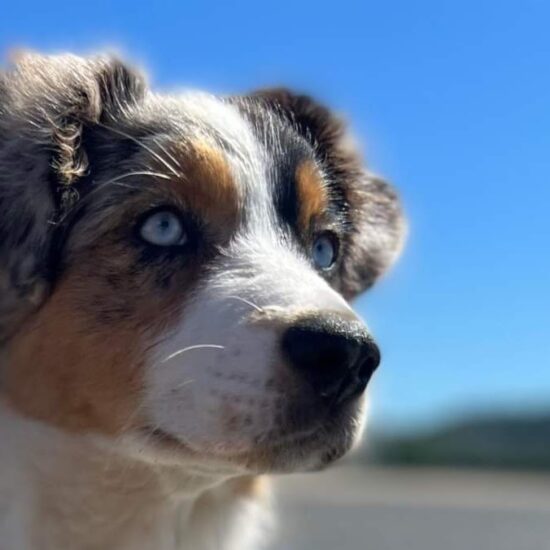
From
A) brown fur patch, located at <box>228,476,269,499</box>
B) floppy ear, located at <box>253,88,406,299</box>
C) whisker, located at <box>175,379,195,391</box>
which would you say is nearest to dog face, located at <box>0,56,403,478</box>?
whisker, located at <box>175,379,195,391</box>

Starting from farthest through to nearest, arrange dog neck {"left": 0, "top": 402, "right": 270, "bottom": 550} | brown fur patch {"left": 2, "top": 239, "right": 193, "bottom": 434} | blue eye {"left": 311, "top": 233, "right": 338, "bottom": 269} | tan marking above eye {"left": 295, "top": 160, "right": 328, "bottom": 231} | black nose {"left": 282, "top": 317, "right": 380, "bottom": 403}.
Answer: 1. blue eye {"left": 311, "top": 233, "right": 338, "bottom": 269}
2. tan marking above eye {"left": 295, "top": 160, "right": 328, "bottom": 231}
3. dog neck {"left": 0, "top": 402, "right": 270, "bottom": 550}
4. brown fur patch {"left": 2, "top": 239, "right": 193, "bottom": 434}
5. black nose {"left": 282, "top": 317, "right": 380, "bottom": 403}

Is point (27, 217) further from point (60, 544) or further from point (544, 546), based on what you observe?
point (544, 546)

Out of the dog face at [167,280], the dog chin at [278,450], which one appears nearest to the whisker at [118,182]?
the dog face at [167,280]

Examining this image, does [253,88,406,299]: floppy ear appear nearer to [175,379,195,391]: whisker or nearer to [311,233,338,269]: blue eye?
[311,233,338,269]: blue eye

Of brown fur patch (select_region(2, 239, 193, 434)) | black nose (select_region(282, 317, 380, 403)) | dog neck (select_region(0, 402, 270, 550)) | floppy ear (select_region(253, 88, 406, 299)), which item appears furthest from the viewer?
floppy ear (select_region(253, 88, 406, 299))

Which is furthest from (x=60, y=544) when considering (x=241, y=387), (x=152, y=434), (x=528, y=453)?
(x=528, y=453)

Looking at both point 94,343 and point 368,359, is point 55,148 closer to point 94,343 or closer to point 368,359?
Result: point 94,343

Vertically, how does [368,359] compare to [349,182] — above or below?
below

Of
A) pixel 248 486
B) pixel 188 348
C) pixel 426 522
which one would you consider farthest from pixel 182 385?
pixel 426 522
